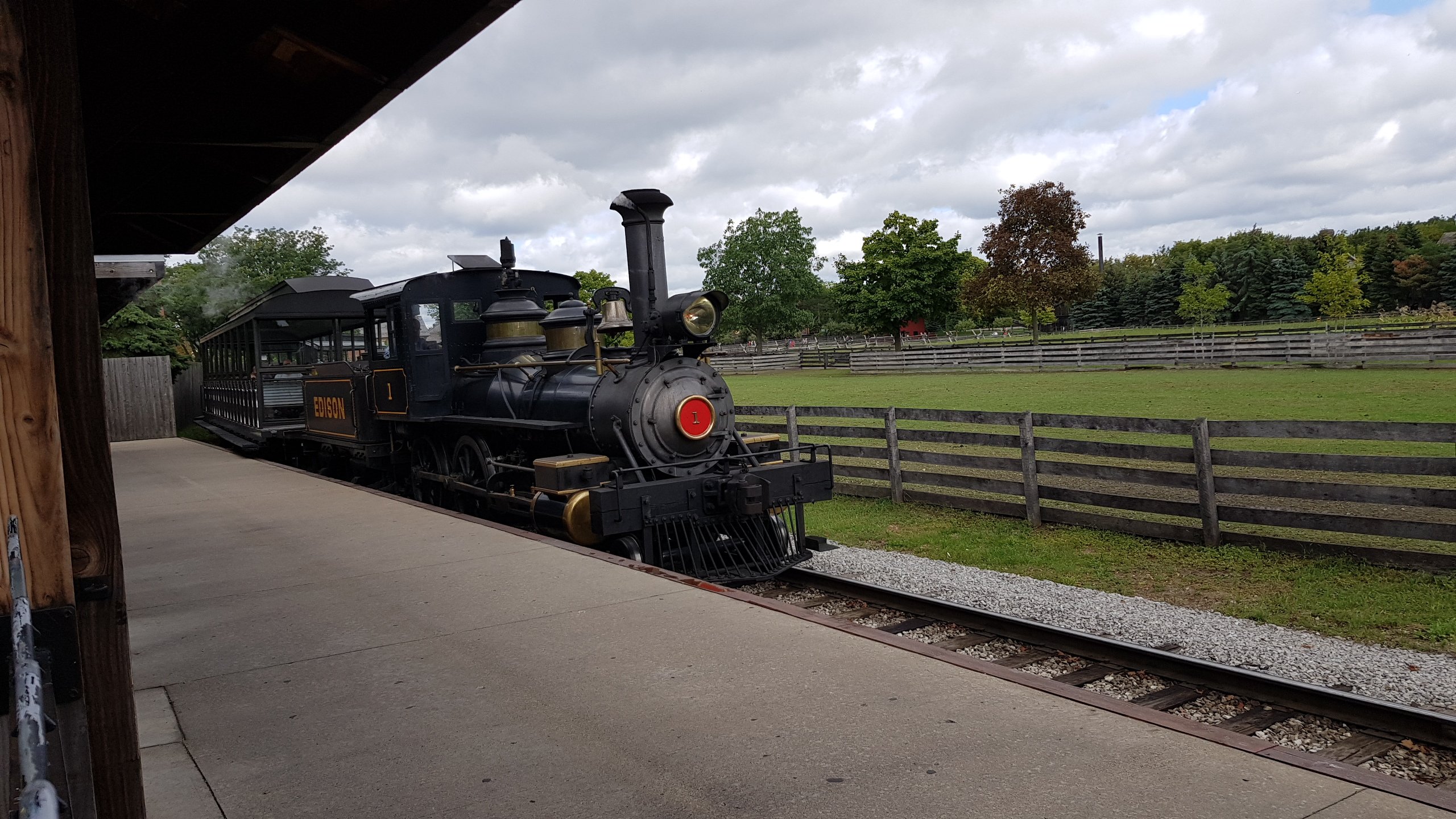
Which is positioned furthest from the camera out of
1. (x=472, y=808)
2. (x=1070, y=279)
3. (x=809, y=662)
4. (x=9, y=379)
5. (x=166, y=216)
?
(x=1070, y=279)

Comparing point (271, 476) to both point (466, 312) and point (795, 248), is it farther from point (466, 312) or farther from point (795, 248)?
point (795, 248)

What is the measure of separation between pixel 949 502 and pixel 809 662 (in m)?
5.83

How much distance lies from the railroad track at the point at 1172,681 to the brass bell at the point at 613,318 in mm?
2768

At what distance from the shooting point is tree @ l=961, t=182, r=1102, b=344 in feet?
125

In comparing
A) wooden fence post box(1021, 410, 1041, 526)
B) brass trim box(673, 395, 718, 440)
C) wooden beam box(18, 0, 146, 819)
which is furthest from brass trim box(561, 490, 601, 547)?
wooden beam box(18, 0, 146, 819)

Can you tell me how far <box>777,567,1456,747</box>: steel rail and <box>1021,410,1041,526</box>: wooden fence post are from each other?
2668mm

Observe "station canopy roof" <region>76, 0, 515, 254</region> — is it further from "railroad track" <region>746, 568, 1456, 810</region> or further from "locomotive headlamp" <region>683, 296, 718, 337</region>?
"railroad track" <region>746, 568, 1456, 810</region>

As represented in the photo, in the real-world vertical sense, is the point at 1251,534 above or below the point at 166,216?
below

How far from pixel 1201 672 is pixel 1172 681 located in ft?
0.58

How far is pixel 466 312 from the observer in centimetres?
995

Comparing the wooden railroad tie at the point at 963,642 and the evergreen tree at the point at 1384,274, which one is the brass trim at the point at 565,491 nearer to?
the wooden railroad tie at the point at 963,642

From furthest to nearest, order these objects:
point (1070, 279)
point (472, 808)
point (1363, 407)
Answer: point (1070, 279)
point (1363, 407)
point (472, 808)

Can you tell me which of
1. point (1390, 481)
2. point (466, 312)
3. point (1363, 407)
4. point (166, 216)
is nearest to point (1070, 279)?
point (1363, 407)

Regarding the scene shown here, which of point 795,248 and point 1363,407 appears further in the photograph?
point 795,248
